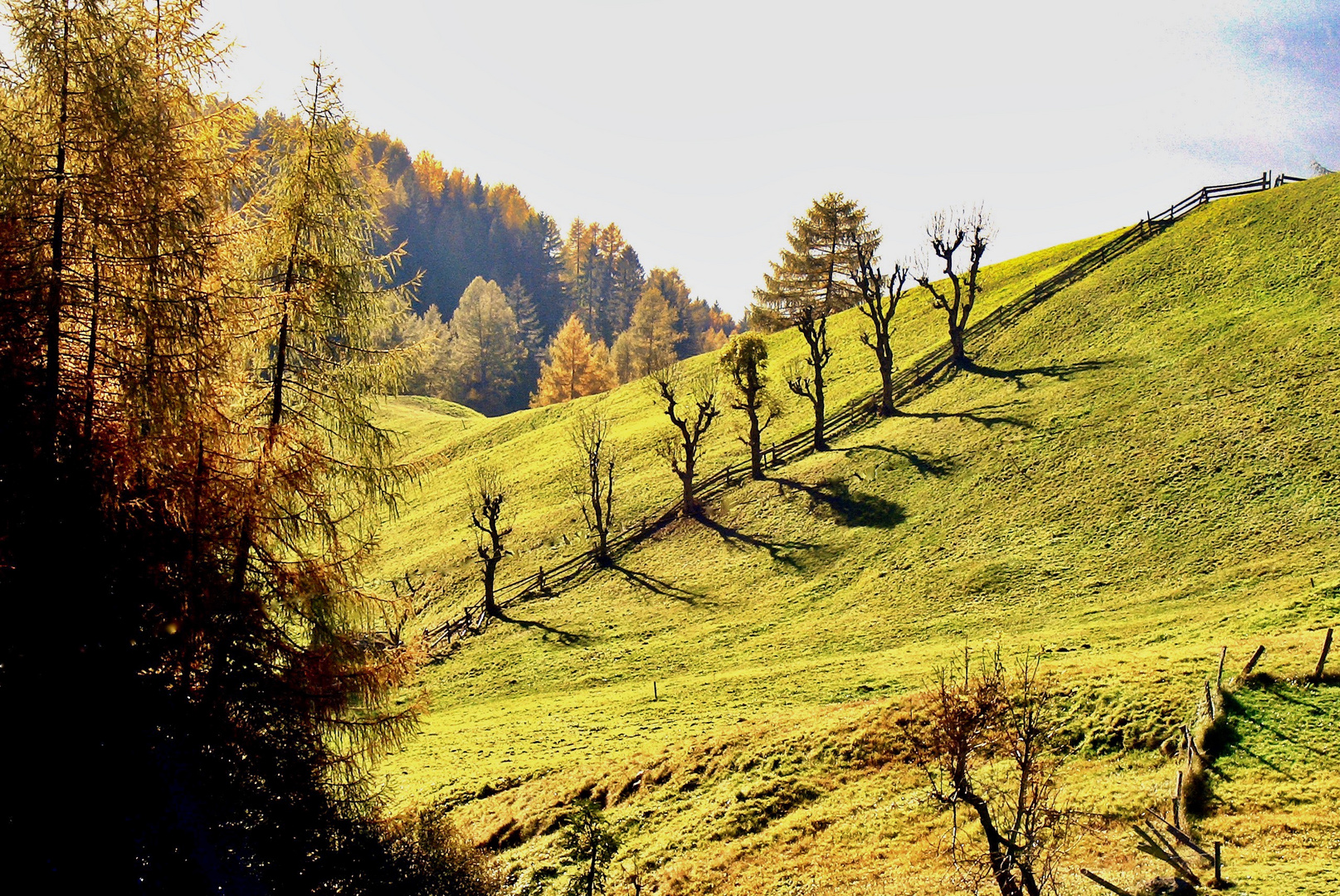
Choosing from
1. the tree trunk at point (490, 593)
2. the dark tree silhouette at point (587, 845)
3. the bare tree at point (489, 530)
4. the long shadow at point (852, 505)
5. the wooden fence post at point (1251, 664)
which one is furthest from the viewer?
the bare tree at point (489, 530)

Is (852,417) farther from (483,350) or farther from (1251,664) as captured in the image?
(483,350)

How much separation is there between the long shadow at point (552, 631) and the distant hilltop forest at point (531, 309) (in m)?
46.6

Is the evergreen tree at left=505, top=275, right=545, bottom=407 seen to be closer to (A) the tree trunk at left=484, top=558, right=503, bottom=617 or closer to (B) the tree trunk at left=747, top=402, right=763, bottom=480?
(B) the tree trunk at left=747, top=402, right=763, bottom=480

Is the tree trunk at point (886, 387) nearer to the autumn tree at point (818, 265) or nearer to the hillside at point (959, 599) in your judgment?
the hillside at point (959, 599)

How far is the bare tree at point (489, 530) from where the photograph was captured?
4297 centimetres

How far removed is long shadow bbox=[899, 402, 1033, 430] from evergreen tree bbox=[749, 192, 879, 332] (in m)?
28.2

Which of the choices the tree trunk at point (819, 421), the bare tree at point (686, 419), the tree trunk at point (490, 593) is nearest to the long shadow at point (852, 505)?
the tree trunk at point (819, 421)

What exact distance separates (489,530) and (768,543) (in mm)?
17216

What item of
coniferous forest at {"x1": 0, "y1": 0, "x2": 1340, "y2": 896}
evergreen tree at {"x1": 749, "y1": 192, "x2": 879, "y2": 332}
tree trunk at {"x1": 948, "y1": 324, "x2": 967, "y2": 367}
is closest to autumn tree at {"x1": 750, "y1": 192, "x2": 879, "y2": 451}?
evergreen tree at {"x1": 749, "y1": 192, "x2": 879, "y2": 332}

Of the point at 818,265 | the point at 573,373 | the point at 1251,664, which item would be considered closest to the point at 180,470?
the point at 1251,664

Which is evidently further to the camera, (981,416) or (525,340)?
(525,340)

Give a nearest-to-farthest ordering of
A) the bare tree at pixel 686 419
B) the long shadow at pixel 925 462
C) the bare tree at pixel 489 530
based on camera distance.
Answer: the long shadow at pixel 925 462 → the bare tree at pixel 489 530 → the bare tree at pixel 686 419

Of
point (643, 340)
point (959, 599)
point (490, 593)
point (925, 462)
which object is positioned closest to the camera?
point (959, 599)

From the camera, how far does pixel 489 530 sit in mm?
46469
